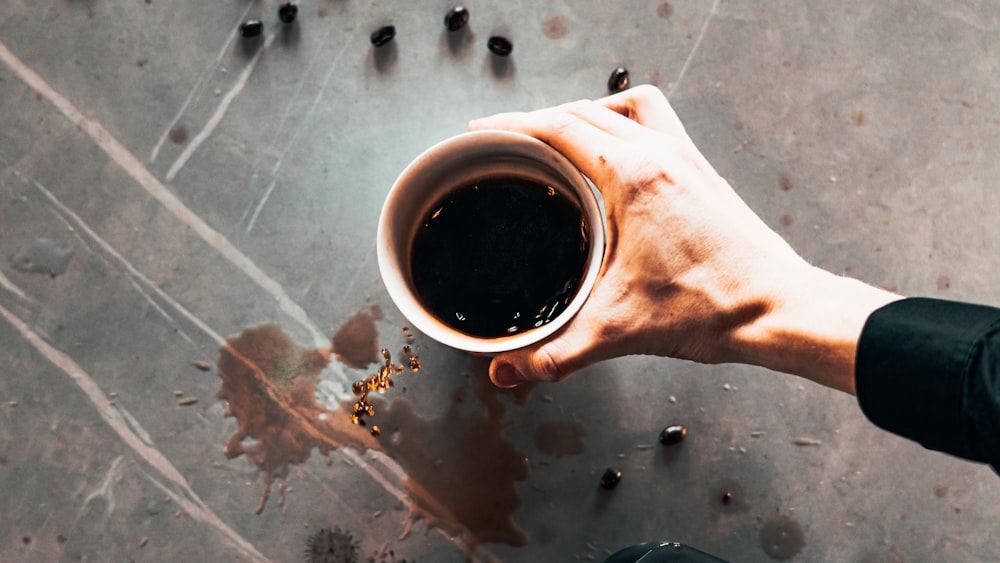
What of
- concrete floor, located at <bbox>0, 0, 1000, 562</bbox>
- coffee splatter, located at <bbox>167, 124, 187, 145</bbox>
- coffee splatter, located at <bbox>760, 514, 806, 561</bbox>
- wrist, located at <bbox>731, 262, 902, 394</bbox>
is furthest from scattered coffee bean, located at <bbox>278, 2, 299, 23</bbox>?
coffee splatter, located at <bbox>760, 514, 806, 561</bbox>

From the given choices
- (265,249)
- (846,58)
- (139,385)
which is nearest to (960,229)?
(846,58)

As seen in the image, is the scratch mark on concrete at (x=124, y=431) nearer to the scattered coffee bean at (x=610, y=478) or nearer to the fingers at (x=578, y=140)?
the scattered coffee bean at (x=610, y=478)

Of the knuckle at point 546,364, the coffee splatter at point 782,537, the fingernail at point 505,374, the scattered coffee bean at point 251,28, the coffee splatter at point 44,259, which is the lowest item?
the coffee splatter at point 782,537

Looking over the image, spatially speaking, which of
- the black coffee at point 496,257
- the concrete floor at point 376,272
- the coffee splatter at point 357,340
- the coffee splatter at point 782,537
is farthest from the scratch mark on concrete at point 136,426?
the coffee splatter at point 782,537

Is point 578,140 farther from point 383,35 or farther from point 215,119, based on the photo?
point 215,119

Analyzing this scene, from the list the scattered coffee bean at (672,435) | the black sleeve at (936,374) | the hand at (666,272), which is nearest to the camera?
the black sleeve at (936,374)

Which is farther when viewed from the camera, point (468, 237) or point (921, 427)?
point (468, 237)

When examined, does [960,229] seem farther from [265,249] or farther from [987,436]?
[265,249]
